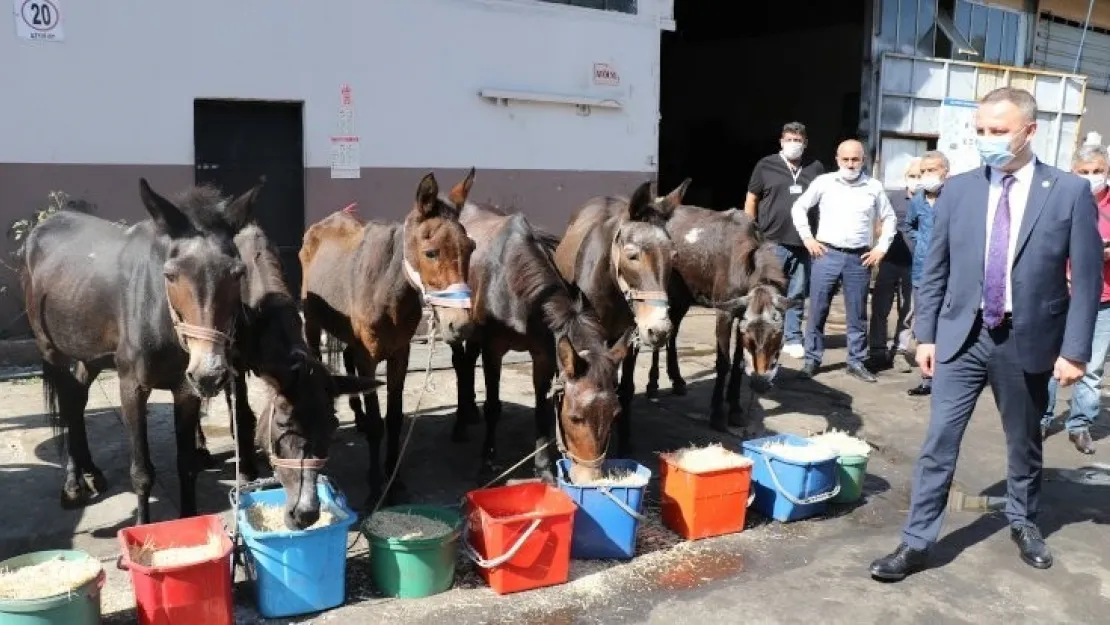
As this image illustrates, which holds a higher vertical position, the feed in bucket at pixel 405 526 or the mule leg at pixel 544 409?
the mule leg at pixel 544 409

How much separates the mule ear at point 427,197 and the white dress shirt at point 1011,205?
2.58 metres

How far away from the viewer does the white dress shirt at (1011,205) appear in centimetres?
367

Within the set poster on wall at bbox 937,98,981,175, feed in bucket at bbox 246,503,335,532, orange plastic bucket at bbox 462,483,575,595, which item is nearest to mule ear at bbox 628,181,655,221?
orange plastic bucket at bbox 462,483,575,595

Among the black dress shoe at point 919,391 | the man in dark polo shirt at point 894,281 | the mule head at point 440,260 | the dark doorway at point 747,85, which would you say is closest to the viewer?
the mule head at point 440,260

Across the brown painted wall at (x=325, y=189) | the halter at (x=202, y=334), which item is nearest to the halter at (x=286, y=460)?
the halter at (x=202, y=334)

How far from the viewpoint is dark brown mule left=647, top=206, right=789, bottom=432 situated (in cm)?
559

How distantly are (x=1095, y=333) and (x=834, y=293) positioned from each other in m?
2.38

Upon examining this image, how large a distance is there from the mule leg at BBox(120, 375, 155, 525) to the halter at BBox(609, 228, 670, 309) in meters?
2.53

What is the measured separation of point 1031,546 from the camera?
4.05 meters

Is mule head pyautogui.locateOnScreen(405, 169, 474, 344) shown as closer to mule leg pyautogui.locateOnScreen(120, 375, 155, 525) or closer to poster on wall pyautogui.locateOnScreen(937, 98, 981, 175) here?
mule leg pyautogui.locateOnScreen(120, 375, 155, 525)

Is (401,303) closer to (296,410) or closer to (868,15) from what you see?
(296,410)

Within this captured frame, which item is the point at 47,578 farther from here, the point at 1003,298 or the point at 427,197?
the point at 1003,298

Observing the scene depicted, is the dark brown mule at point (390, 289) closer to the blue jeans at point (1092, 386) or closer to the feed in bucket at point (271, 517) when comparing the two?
the feed in bucket at point (271, 517)

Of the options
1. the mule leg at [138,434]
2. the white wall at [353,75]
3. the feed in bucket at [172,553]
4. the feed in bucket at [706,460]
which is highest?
the white wall at [353,75]
